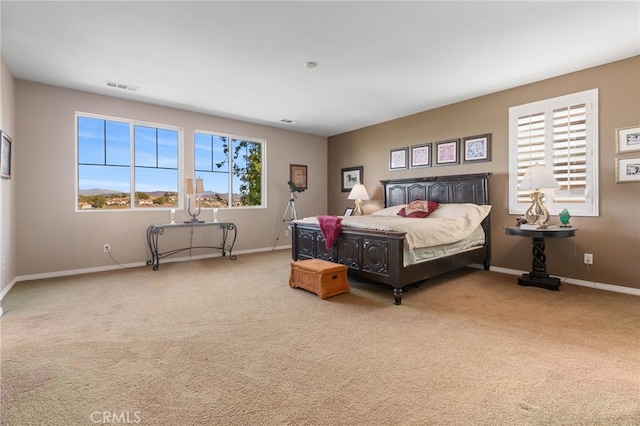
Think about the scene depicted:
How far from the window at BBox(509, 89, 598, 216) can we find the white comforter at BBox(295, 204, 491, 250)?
678mm

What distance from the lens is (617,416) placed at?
4.77 feet

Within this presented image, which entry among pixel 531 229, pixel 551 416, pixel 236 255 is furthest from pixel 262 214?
pixel 551 416

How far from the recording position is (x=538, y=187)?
3488mm

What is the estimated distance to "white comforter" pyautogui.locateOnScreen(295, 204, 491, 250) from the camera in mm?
3228

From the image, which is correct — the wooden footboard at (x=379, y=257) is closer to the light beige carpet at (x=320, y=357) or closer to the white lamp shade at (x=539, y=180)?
the light beige carpet at (x=320, y=357)

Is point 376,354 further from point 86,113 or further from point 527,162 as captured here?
point 86,113

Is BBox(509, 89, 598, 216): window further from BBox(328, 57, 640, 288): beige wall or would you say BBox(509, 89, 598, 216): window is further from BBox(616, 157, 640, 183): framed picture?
BBox(616, 157, 640, 183): framed picture

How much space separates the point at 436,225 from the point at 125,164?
478 cm

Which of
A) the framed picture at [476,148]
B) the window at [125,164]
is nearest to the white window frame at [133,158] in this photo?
the window at [125,164]

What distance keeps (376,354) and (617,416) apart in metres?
1.21

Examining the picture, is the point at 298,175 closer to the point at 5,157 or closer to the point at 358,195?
the point at 358,195

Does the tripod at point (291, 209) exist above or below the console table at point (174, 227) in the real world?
above

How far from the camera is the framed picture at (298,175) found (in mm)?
6812
